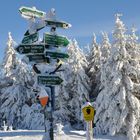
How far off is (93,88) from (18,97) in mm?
9822

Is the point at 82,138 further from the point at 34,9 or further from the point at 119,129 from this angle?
the point at 34,9

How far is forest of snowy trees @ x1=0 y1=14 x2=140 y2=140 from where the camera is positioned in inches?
1645

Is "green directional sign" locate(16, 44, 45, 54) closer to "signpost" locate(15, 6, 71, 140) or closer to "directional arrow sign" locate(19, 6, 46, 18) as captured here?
"signpost" locate(15, 6, 71, 140)

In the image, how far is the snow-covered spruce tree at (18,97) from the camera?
5762 centimetres

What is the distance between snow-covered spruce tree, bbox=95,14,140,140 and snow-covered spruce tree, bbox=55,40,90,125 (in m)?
12.1

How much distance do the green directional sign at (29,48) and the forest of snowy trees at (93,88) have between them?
27971mm

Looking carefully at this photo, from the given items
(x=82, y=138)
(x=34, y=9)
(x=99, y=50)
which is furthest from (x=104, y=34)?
(x=34, y=9)

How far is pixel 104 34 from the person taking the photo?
6178 centimetres

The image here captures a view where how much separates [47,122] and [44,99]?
54.8 inches

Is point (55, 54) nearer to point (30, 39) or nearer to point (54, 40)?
point (54, 40)

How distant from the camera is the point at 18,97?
2324 inches

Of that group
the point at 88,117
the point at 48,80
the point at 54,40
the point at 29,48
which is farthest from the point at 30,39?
the point at 88,117

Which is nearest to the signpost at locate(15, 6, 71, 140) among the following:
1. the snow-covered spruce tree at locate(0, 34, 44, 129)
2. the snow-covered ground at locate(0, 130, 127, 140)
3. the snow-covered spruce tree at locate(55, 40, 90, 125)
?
the snow-covered ground at locate(0, 130, 127, 140)

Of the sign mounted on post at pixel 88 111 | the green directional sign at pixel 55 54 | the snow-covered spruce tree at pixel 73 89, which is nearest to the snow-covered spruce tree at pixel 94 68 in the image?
the snow-covered spruce tree at pixel 73 89
